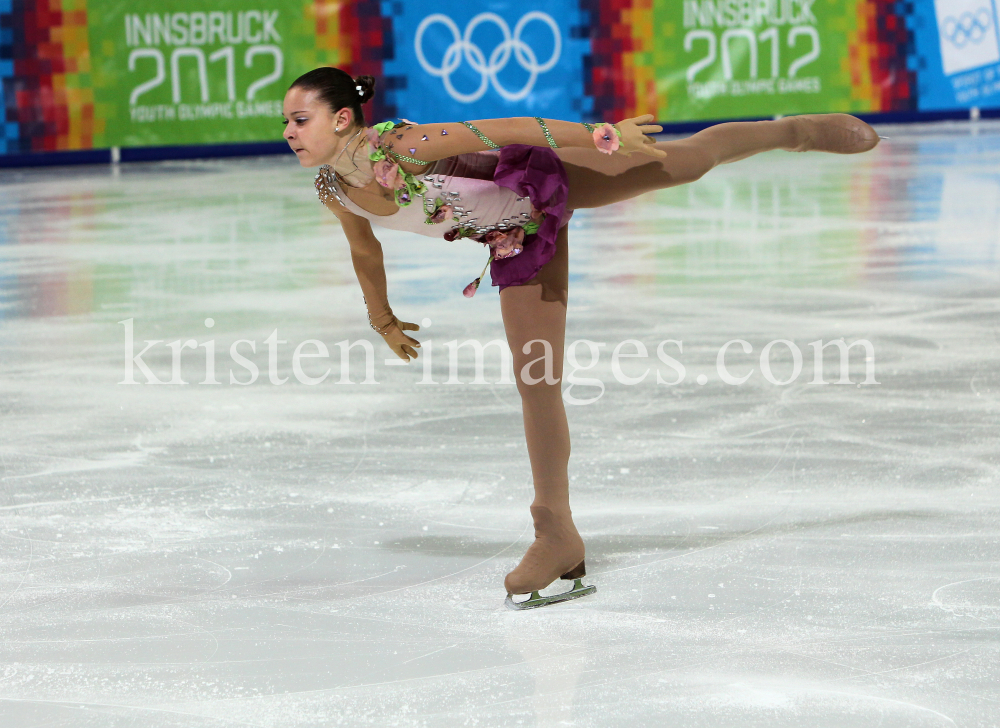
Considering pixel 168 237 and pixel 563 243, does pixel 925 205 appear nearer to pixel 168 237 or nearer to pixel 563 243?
pixel 168 237

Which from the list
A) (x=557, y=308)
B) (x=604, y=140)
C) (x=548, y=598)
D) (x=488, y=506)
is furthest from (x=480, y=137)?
(x=488, y=506)

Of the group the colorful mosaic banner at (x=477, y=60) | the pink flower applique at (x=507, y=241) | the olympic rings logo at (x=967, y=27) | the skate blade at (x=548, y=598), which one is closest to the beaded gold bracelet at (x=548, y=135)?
the pink flower applique at (x=507, y=241)

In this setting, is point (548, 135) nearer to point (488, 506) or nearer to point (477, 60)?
point (488, 506)

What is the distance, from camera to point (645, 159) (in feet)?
8.61

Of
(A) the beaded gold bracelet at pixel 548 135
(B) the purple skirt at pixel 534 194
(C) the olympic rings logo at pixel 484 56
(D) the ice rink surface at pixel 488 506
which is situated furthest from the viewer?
(C) the olympic rings logo at pixel 484 56

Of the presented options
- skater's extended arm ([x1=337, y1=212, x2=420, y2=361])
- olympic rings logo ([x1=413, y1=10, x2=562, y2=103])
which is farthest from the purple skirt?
olympic rings logo ([x1=413, y1=10, x2=562, y2=103])

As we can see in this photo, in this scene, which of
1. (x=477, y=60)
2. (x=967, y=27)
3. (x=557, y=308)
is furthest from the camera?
(x=967, y=27)

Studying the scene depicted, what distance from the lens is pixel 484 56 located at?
1378 centimetres

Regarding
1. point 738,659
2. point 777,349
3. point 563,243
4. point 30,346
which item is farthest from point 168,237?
point 738,659

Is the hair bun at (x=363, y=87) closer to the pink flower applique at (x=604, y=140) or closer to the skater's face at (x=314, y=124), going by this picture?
the skater's face at (x=314, y=124)

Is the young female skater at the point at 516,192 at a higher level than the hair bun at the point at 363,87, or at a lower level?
lower

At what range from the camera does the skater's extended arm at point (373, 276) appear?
2.58m

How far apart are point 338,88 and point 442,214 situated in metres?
0.30

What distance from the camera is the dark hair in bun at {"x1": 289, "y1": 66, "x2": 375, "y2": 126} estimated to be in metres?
2.37
